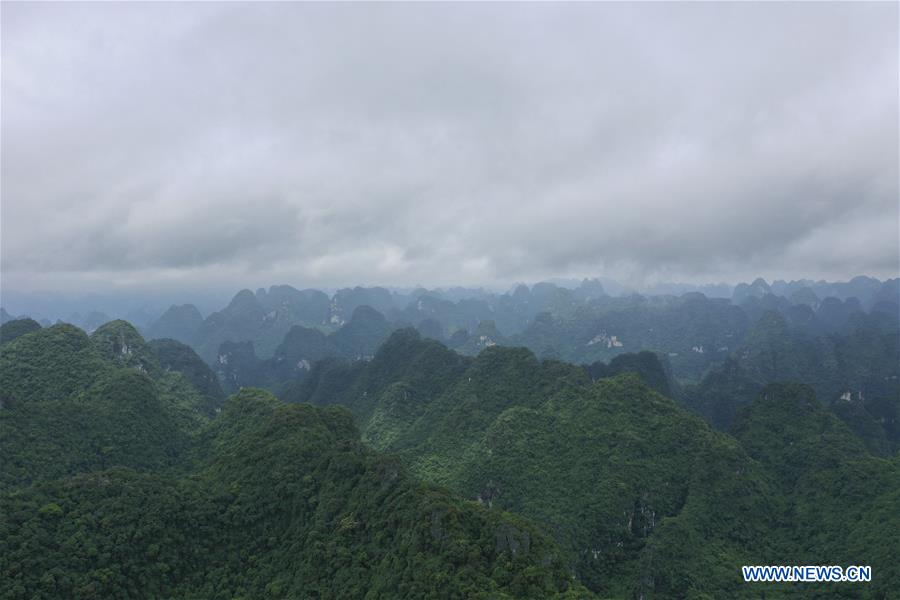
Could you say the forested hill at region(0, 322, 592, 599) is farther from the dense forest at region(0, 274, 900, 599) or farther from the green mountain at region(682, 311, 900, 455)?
the green mountain at region(682, 311, 900, 455)

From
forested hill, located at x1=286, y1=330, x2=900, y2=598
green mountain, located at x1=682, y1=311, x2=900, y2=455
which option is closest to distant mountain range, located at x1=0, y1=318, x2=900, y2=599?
forested hill, located at x1=286, y1=330, x2=900, y2=598

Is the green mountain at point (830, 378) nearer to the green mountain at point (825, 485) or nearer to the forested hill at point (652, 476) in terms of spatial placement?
the green mountain at point (825, 485)

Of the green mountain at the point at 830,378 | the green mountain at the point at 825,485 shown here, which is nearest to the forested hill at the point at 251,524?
the green mountain at the point at 825,485

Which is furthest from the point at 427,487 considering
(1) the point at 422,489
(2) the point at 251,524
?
(2) the point at 251,524

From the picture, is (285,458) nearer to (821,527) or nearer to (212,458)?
(212,458)

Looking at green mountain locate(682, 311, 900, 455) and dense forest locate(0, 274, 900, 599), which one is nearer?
dense forest locate(0, 274, 900, 599)


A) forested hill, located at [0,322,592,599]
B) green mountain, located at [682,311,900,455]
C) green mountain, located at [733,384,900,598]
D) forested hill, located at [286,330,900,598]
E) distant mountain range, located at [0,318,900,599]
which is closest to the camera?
forested hill, located at [0,322,592,599]

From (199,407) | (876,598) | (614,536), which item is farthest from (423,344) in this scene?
(876,598)
